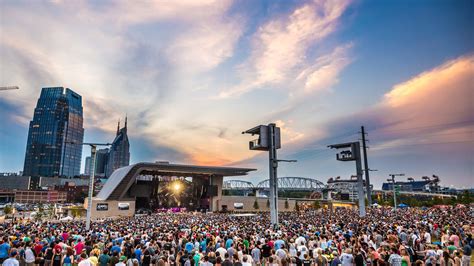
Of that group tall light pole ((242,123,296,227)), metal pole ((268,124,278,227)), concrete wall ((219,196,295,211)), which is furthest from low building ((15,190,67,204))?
metal pole ((268,124,278,227))

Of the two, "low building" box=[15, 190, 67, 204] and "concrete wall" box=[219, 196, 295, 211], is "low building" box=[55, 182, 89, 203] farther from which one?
"concrete wall" box=[219, 196, 295, 211]

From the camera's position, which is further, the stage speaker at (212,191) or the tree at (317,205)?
the tree at (317,205)

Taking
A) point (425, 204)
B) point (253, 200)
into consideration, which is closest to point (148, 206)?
point (253, 200)

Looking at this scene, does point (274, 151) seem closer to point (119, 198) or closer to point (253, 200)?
point (119, 198)

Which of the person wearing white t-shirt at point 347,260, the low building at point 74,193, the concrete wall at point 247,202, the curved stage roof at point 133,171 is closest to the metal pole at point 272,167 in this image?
the person wearing white t-shirt at point 347,260

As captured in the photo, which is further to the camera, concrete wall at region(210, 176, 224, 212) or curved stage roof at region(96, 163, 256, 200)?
concrete wall at region(210, 176, 224, 212)

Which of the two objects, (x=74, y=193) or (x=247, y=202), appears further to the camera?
(x=74, y=193)

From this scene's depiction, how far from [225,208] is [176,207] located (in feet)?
46.6

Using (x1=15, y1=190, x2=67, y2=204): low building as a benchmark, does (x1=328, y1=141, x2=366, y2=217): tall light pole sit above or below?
above

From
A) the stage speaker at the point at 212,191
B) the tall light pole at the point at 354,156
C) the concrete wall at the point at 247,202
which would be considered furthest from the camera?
the concrete wall at the point at 247,202

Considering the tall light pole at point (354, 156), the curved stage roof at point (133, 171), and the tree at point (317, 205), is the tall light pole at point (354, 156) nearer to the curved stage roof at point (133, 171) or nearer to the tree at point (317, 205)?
the curved stage roof at point (133, 171)

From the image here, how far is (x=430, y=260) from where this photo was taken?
35.3ft

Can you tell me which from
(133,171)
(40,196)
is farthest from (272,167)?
(40,196)

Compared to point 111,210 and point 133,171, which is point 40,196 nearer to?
point 111,210
